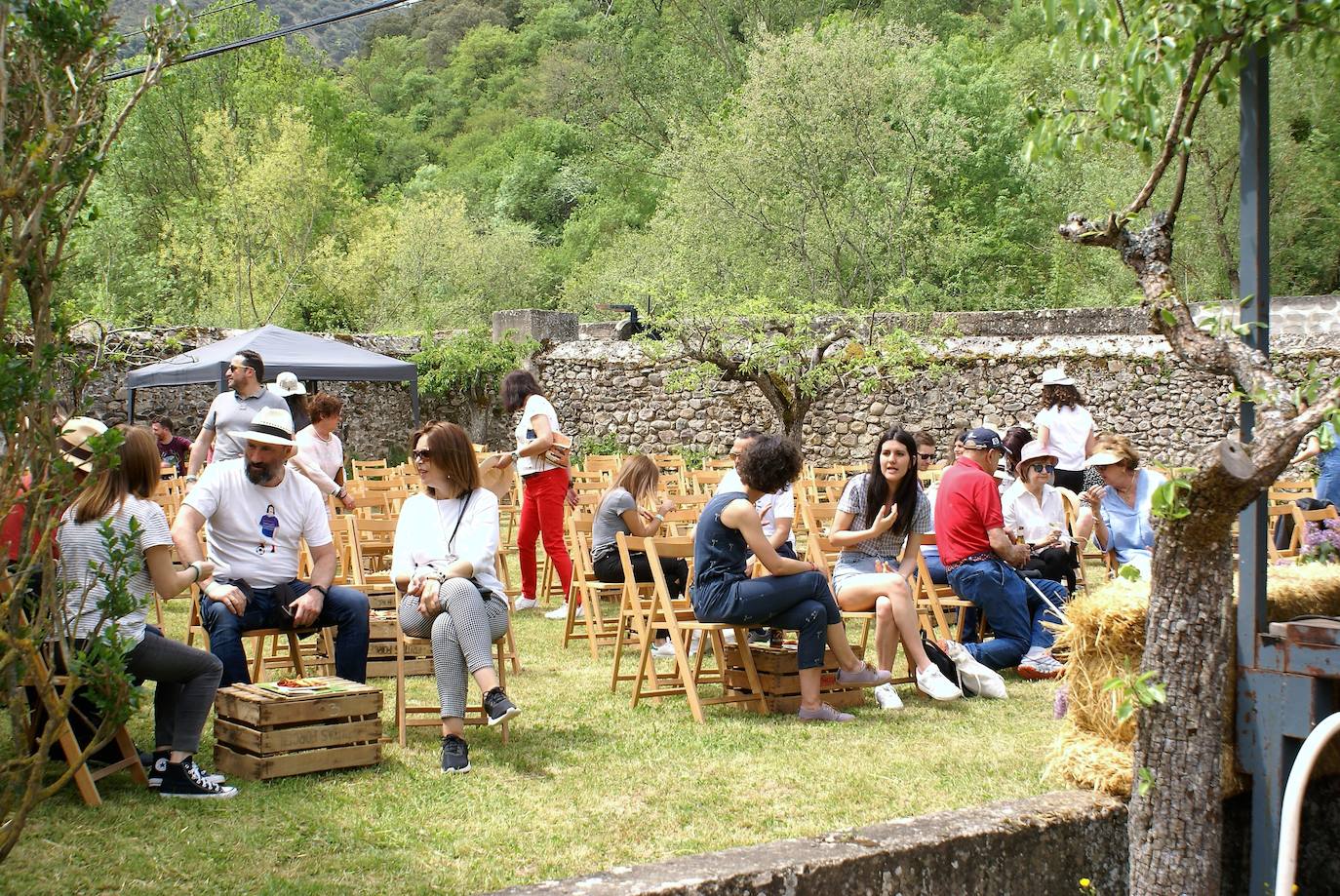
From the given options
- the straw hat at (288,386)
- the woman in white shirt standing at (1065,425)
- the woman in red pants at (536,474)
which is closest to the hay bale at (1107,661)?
the woman in red pants at (536,474)

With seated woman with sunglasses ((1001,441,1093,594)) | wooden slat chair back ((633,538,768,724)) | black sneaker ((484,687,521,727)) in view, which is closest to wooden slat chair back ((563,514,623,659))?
wooden slat chair back ((633,538,768,724))

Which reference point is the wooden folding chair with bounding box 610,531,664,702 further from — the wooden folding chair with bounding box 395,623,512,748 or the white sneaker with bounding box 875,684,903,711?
the white sneaker with bounding box 875,684,903,711

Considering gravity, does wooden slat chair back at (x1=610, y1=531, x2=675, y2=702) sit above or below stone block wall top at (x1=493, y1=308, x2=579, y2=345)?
below

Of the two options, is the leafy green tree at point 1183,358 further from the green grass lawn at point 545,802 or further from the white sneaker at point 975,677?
the white sneaker at point 975,677

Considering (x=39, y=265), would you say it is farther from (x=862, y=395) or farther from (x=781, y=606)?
(x=862, y=395)

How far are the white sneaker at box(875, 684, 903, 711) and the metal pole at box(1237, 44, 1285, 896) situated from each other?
6.58ft

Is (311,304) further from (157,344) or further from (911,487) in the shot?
(911,487)

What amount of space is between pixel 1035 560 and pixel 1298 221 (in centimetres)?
1840

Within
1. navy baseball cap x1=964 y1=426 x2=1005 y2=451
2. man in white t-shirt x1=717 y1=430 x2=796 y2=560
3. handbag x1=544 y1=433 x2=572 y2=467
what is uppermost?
navy baseball cap x1=964 y1=426 x2=1005 y2=451

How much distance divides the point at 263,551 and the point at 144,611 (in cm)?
71

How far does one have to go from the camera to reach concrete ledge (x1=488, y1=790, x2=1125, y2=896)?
110 inches

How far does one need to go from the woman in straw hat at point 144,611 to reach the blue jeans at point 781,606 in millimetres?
2028

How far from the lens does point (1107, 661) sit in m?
3.74

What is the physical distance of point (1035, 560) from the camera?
678 cm
